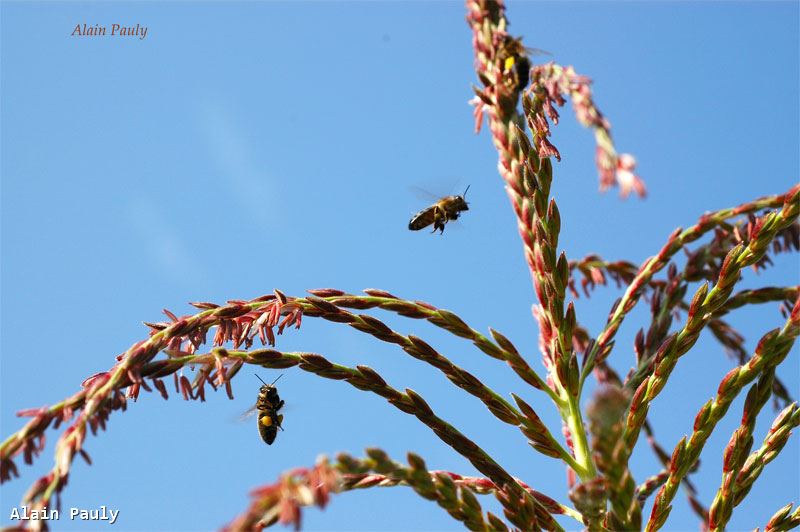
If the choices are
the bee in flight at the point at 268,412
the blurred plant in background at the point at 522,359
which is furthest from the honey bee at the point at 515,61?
the bee in flight at the point at 268,412

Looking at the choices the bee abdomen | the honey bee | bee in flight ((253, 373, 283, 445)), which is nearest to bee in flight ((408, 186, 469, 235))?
the bee abdomen

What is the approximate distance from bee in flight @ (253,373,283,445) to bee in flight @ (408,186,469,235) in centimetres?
165

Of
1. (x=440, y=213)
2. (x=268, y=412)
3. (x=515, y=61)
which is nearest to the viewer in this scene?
(x=515, y=61)

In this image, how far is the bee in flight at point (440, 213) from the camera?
18.5 feet

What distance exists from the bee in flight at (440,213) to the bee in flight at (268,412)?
165 cm

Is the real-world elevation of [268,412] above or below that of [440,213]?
below

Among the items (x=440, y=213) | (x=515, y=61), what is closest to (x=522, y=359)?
(x=515, y=61)

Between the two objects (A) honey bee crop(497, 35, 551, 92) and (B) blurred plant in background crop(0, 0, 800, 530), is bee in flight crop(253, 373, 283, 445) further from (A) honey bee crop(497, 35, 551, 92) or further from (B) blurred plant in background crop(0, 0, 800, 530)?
(A) honey bee crop(497, 35, 551, 92)

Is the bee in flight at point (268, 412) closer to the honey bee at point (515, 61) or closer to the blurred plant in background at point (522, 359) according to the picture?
the blurred plant in background at point (522, 359)

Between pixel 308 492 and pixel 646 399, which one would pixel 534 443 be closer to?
pixel 646 399

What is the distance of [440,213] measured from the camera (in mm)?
5633

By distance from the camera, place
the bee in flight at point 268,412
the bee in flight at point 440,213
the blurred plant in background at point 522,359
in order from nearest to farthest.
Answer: the blurred plant in background at point 522,359
the bee in flight at point 268,412
the bee in flight at point 440,213

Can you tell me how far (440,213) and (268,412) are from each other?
1.82 metres

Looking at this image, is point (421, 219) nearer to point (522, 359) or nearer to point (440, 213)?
point (440, 213)
